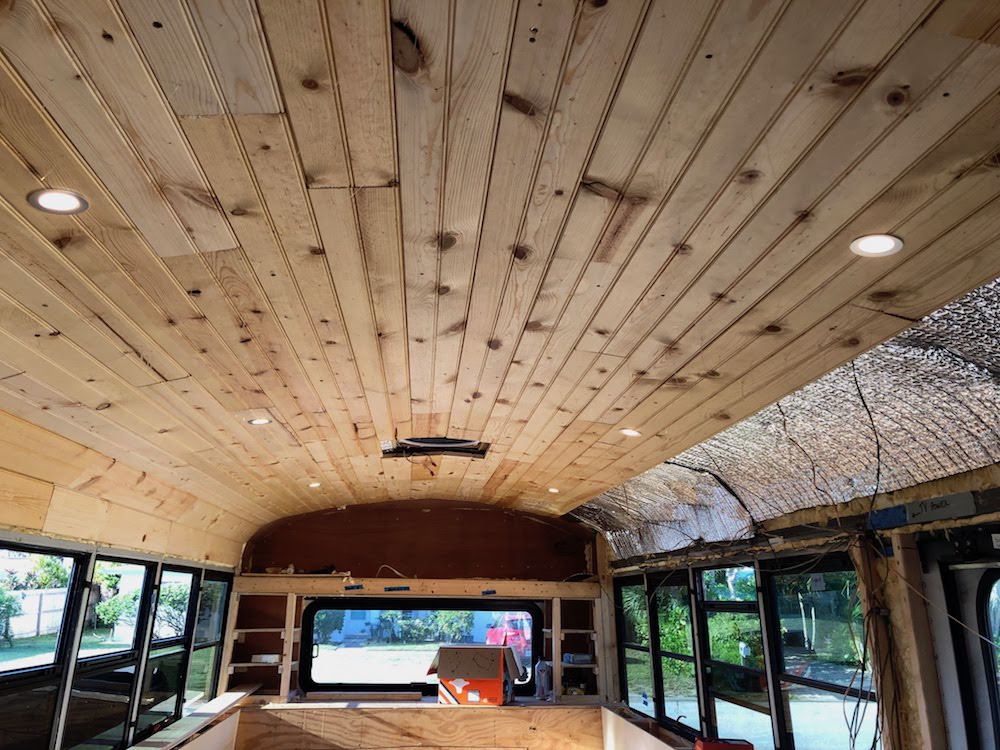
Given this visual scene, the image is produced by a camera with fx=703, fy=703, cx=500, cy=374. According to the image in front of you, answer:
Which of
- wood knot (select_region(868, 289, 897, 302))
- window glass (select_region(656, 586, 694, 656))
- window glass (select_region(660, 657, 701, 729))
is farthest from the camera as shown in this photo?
window glass (select_region(656, 586, 694, 656))

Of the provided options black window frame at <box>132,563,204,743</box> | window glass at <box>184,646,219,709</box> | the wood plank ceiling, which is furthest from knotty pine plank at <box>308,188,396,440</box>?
window glass at <box>184,646,219,709</box>

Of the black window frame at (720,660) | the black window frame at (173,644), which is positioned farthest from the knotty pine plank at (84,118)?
the black window frame at (173,644)

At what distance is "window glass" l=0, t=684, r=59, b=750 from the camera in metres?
3.11

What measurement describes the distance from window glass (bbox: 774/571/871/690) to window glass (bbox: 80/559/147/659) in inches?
149

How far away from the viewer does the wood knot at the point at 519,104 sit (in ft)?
3.99

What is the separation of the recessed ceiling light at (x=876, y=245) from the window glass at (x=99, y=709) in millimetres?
4121

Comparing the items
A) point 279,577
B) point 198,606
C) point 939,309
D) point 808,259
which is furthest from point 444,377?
point 279,577

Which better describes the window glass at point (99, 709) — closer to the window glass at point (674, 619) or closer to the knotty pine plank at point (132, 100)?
the knotty pine plank at point (132, 100)

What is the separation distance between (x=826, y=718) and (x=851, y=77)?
131 inches

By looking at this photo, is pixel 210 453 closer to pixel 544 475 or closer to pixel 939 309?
pixel 544 475

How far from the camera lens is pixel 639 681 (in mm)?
6164

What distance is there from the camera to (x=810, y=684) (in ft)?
11.7

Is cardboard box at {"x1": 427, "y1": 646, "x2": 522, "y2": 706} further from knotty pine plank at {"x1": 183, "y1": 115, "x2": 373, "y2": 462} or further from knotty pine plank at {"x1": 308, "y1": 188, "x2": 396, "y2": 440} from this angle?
knotty pine plank at {"x1": 183, "y1": 115, "x2": 373, "y2": 462}

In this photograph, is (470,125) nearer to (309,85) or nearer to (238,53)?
(309,85)
